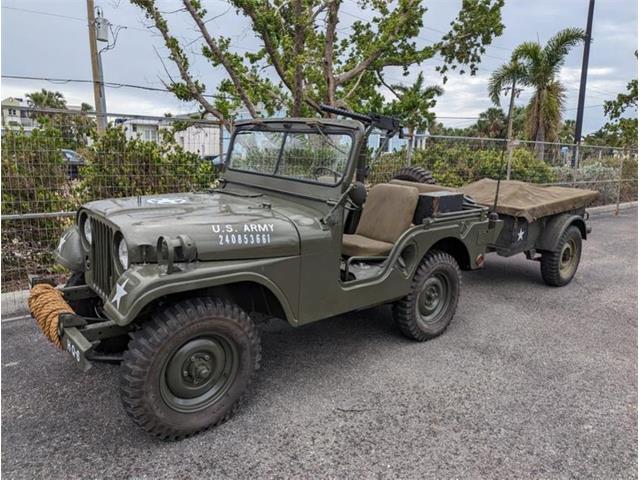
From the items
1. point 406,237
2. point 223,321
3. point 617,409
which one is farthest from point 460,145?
point 223,321

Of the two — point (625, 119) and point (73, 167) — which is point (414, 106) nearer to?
point (73, 167)

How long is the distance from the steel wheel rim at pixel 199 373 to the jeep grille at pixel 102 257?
696mm

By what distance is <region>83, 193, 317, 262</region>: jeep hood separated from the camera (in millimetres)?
2637

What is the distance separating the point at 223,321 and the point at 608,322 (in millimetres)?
4008

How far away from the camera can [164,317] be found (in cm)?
256

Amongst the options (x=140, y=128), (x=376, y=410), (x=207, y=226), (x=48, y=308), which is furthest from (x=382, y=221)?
(x=140, y=128)

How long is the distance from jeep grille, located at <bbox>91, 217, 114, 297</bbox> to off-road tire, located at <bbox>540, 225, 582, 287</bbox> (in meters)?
4.81

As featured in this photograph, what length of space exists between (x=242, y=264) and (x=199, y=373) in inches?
26.0

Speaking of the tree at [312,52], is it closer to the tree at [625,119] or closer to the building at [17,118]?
the building at [17,118]

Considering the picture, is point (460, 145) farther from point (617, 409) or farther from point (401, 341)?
point (617, 409)

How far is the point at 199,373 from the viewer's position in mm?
2730

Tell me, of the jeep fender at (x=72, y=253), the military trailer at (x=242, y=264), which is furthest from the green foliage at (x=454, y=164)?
the jeep fender at (x=72, y=253)

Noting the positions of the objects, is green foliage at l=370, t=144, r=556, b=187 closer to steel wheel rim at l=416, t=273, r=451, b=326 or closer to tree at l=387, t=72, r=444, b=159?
tree at l=387, t=72, r=444, b=159

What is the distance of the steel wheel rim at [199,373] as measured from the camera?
8.67ft
